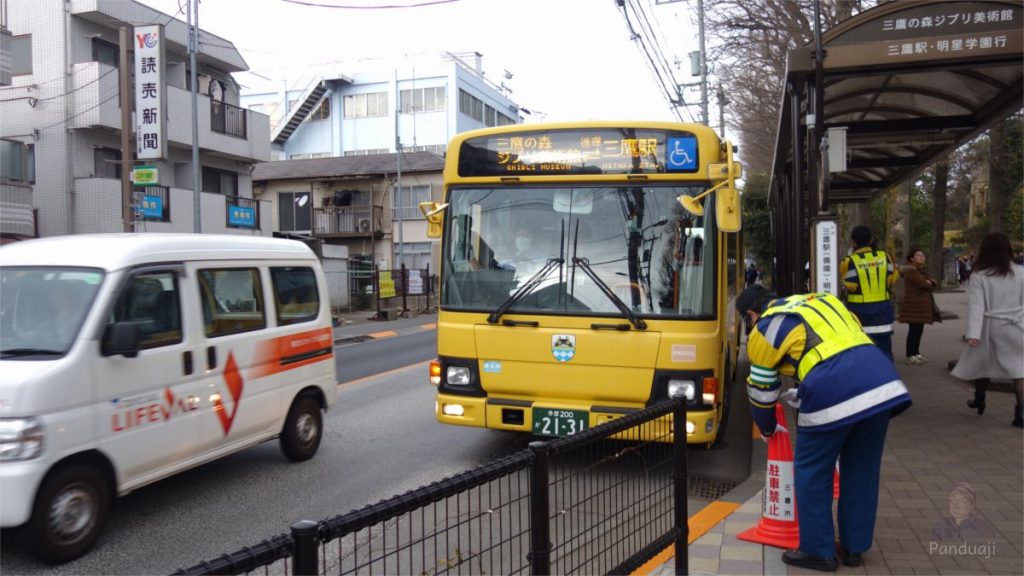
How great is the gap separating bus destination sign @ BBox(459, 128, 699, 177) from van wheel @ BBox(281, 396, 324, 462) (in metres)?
2.62

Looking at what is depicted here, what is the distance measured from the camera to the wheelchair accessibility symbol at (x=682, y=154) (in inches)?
239

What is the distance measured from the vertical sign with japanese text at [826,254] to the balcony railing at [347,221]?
106ft

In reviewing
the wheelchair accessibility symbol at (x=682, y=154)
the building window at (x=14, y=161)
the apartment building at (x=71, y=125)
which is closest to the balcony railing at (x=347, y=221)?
the apartment building at (x=71, y=125)

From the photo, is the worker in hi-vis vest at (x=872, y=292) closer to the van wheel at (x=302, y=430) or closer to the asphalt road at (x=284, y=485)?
the asphalt road at (x=284, y=485)

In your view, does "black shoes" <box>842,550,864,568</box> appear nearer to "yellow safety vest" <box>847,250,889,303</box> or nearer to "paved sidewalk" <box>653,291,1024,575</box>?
"paved sidewalk" <box>653,291,1024,575</box>

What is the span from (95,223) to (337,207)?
18.2 metres

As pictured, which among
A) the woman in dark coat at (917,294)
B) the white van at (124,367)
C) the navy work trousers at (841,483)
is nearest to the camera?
the navy work trousers at (841,483)

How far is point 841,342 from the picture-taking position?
3850 millimetres

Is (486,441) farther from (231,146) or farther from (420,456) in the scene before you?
(231,146)

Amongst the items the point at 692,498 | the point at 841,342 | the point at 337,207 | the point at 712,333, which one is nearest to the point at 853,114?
the point at 712,333

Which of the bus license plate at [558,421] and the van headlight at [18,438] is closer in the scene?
the van headlight at [18,438]

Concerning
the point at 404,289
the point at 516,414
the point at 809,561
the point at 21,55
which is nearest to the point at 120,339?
the point at 516,414

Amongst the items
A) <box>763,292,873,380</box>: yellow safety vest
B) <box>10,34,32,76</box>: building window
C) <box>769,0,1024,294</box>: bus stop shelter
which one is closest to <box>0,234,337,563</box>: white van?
<box>763,292,873,380</box>: yellow safety vest

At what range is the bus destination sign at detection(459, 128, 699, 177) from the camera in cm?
613
